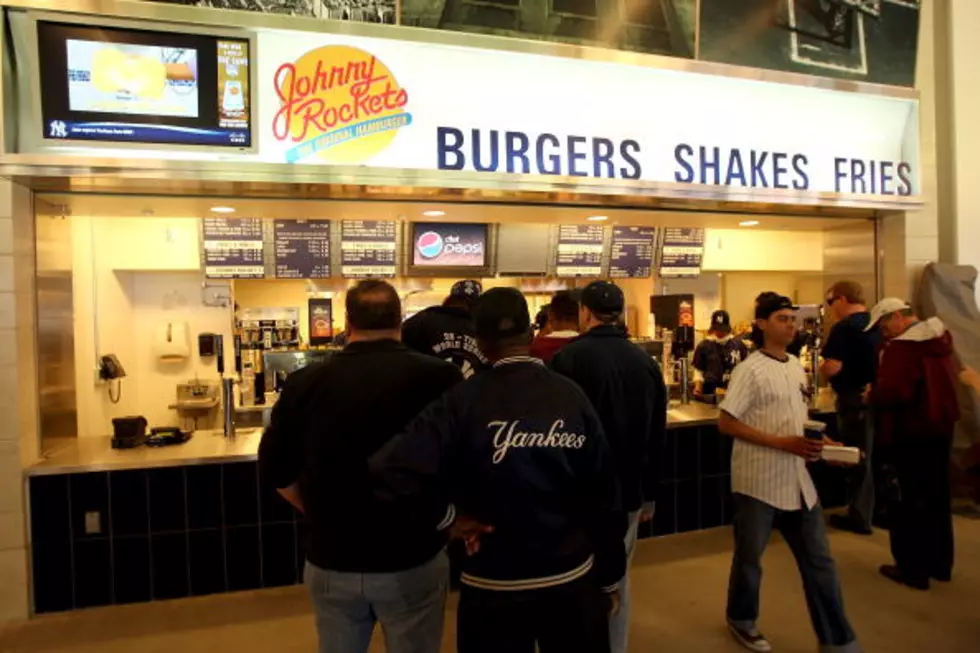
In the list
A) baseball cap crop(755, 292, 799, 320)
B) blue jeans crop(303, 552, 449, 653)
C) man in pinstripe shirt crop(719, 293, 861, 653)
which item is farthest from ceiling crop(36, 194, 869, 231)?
blue jeans crop(303, 552, 449, 653)

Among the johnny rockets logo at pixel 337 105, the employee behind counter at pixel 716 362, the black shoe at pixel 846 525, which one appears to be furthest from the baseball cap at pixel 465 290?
the black shoe at pixel 846 525

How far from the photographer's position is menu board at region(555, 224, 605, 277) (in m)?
7.10

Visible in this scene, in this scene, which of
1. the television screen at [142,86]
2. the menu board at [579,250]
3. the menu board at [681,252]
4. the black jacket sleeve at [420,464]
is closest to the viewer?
the black jacket sleeve at [420,464]

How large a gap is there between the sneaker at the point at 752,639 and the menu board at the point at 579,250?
4426 mm

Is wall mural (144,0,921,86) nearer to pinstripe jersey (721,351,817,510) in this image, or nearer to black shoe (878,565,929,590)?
pinstripe jersey (721,351,817,510)

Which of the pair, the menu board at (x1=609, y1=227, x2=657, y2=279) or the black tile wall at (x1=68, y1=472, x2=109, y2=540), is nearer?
the black tile wall at (x1=68, y1=472, x2=109, y2=540)

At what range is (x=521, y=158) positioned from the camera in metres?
4.16

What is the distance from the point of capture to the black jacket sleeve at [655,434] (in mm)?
2818

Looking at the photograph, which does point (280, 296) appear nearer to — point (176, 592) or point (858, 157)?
point (176, 592)

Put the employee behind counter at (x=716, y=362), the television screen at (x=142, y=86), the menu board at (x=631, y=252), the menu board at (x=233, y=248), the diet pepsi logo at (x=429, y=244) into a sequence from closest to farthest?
the television screen at (x=142, y=86), the employee behind counter at (x=716, y=362), the menu board at (x=233, y=248), the diet pepsi logo at (x=429, y=244), the menu board at (x=631, y=252)

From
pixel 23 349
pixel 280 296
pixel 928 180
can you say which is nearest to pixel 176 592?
pixel 23 349

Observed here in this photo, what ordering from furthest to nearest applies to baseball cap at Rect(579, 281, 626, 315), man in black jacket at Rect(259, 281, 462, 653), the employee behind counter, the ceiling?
1. the employee behind counter
2. the ceiling
3. baseball cap at Rect(579, 281, 626, 315)
4. man in black jacket at Rect(259, 281, 462, 653)

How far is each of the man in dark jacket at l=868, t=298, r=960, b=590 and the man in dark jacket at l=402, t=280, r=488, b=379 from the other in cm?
242

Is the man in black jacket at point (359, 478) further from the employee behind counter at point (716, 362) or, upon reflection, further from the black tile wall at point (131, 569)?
the employee behind counter at point (716, 362)
